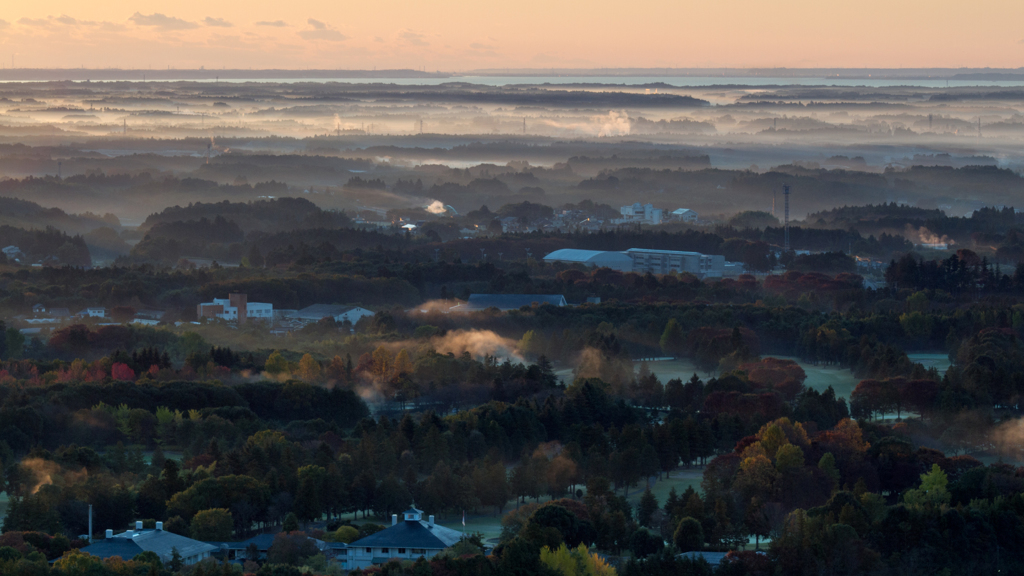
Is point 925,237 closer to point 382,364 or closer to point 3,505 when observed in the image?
point 382,364

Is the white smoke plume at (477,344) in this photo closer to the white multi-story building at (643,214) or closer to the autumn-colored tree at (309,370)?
the autumn-colored tree at (309,370)

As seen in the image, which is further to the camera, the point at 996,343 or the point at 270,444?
the point at 996,343

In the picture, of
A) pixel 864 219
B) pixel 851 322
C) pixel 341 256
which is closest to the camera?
pixel 851 322

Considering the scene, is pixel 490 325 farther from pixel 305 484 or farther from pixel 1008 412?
pixel 305 484

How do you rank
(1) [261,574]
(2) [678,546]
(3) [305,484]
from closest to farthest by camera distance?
(1) [261,574]
(2) [678,546]
(3) [305,484]

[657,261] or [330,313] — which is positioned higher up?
[330,313]

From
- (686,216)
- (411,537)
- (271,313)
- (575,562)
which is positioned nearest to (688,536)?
(575,562)

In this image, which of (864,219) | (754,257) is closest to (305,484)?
A: (754,257)
